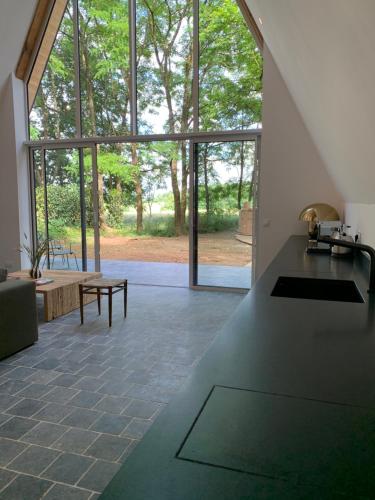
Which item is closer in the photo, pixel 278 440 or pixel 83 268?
pixel 278 440

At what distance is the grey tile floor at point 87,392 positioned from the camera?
6.28 ft

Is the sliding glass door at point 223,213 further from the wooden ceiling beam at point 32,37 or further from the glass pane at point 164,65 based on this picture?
the wooden ceiling beam at point 32,37

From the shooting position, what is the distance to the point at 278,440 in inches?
28.5

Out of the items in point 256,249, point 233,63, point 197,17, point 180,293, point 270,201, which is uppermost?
point 197,17

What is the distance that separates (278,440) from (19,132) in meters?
6.97

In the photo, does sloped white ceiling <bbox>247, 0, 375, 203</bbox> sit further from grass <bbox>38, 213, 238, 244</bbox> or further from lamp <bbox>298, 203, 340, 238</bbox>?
grass <bbox>38, 213, 238, 244</bbox>

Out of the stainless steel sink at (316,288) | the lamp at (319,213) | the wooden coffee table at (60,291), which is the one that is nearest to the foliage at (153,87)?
the lamp at (319,213)

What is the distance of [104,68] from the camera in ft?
20.7

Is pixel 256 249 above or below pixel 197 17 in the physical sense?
below

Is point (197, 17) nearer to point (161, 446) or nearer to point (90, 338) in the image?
point (90, 338)

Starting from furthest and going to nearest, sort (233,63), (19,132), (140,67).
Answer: (19,132)
(140,67)
(233,63)

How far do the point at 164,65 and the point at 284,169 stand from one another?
8.79 ft

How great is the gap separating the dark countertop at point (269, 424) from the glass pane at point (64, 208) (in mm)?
5636

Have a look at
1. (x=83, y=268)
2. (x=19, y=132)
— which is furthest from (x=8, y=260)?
(x=19, y=132)
